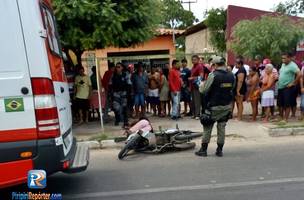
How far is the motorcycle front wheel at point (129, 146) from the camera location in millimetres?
8047

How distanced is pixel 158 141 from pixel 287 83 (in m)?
4.32

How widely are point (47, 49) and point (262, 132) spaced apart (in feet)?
21.9

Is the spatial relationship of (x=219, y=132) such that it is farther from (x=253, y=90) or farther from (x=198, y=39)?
(x=198, y=39)

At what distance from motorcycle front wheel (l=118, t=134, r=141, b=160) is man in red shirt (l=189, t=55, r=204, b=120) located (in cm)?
471

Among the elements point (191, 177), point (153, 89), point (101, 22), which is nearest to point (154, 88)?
point (153, 89)

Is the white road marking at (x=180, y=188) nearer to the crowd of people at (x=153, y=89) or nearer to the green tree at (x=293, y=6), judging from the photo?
the crowd of people at (x=153, y=89)

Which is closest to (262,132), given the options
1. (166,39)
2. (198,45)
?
(166,39)

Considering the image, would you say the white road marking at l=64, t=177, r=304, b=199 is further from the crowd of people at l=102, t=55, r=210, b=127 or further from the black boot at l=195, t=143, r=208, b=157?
the crowd of people at l=102, t=55, r=210, b=127

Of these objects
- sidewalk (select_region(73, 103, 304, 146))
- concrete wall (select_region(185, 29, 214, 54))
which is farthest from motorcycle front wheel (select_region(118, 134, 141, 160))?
concrete wall (select_region(185, 29, 214, 54))

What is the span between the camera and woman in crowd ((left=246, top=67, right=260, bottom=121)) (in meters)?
11.8

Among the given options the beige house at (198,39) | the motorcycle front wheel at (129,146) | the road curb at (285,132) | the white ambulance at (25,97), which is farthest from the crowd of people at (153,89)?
the beige house at (198,39)

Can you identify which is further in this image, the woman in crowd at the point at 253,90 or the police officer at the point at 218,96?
the woman in crowd at the point at 253,90

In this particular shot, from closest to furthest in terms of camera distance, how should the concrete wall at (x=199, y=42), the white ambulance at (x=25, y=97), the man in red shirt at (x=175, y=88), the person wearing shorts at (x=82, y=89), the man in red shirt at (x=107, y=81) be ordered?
the white ambulance at (x=25, y=97) → the person wearing shorts at (x=82, y=89) → the man in red shirt at (x=107, y=81) → the man in red shirt at (x=175, y=88) → the concrete wall at (x=199, y=42)

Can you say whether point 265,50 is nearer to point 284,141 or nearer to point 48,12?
point 284,141
